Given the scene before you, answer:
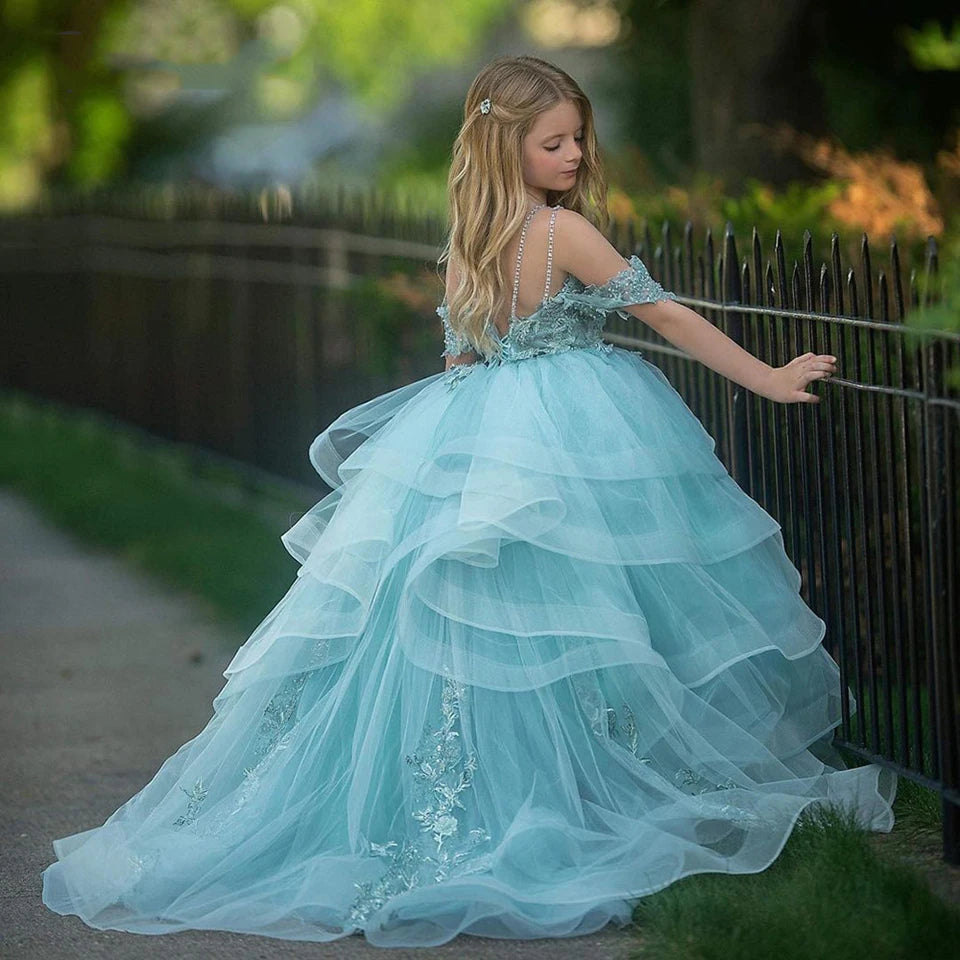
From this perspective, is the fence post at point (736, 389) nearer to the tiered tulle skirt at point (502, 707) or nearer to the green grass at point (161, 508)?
the tiered tulle skirt at point (502, 707)

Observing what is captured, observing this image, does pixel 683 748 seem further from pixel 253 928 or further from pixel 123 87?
→ pixel 123 87

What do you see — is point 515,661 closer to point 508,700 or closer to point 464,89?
point 508,700

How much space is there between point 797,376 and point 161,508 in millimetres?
8195

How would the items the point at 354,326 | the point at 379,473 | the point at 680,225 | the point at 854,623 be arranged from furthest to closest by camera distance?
the point at 354,326 < the point at 680,225 < the point at 854,623 < the point at 379,473

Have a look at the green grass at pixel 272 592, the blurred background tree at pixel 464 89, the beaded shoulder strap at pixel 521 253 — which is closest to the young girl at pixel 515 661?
the beaded shoulder strap at pixel 521 253

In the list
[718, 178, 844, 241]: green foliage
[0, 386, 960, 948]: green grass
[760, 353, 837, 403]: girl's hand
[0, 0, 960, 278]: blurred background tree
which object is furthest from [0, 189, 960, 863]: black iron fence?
[0, 0, 960, 278]: blurred background tree

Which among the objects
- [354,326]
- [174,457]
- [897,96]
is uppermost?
[897,96]

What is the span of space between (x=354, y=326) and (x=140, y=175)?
25.4 meters

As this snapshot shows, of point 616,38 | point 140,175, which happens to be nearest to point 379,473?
point 616,38

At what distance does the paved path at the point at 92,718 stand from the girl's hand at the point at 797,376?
1.38 meters

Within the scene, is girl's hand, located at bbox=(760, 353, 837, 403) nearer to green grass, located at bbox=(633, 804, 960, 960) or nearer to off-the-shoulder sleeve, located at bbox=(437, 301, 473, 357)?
off-the-shoulder sleeve, located at bbox=(437, 301, 473, 357)

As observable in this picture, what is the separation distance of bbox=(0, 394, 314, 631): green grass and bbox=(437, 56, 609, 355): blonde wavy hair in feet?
4.04

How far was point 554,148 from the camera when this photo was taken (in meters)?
4.85

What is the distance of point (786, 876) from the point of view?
4.41 meters
